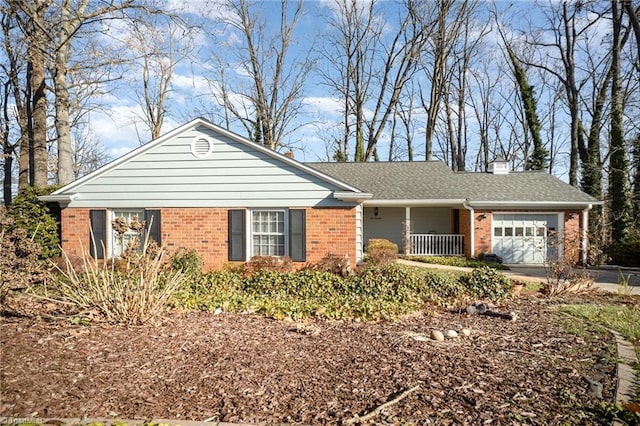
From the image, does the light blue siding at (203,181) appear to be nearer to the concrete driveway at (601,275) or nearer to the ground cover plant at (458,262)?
the ground cover plant at (458,262)

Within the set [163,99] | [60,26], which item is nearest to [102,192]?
[60,26]

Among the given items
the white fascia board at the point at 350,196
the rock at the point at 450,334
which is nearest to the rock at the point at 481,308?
the rock at the point at 450,334

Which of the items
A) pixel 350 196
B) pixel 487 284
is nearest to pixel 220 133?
pixel 350 196

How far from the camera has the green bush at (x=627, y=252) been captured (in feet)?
46.8

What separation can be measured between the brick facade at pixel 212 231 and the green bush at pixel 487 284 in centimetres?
312

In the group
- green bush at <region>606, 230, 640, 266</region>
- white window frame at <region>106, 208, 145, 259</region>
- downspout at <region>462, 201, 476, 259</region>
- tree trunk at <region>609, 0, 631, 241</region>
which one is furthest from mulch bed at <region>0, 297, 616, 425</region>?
tree trunk at <region>609, 0, 631, 241</region>

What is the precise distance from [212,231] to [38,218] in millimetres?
5405

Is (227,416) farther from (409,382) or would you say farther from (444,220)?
(444,220)

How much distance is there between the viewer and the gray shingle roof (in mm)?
14742

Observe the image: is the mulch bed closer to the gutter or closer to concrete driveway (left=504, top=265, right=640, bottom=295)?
concrete driveway (left=504, top=265, right=640, bottom=295)

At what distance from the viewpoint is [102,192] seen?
35.2ft

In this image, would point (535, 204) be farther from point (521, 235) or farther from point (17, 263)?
point (17, 263)

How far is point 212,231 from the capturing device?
409 inches

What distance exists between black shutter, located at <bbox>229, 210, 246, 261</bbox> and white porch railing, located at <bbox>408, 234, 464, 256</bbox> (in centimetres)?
862
